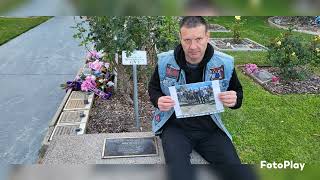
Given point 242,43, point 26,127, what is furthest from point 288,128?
point 242,43

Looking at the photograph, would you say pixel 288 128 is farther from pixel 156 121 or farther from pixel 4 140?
pixel 4 140

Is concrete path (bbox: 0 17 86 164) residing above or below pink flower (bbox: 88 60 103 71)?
below

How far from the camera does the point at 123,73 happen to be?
398 cm

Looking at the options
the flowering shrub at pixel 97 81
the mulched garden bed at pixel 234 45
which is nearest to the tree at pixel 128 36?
the flowering shrub at pixel 97 81

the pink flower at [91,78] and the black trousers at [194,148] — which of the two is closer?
the black trousers at [194,148]

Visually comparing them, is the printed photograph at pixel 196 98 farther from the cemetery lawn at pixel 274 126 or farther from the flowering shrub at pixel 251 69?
the flowering shrub at pixel 251 69

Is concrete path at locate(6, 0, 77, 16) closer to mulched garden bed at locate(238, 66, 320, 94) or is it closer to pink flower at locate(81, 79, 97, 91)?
pink flower at locate(81, 79, 97, 91)

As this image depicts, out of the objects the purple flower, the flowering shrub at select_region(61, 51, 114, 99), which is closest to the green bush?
the flowering shrub at select_region(61, 51, 114, 99)

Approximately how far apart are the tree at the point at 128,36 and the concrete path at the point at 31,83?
11.4 inches

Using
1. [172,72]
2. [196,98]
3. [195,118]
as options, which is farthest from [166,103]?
[195,118]

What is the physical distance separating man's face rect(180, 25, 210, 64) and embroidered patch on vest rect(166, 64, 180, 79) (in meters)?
0.09

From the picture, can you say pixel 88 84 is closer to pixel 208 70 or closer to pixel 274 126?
pixel 274 126

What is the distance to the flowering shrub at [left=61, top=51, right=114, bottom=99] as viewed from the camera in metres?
4.15

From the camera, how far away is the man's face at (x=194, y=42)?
5.95 ft
